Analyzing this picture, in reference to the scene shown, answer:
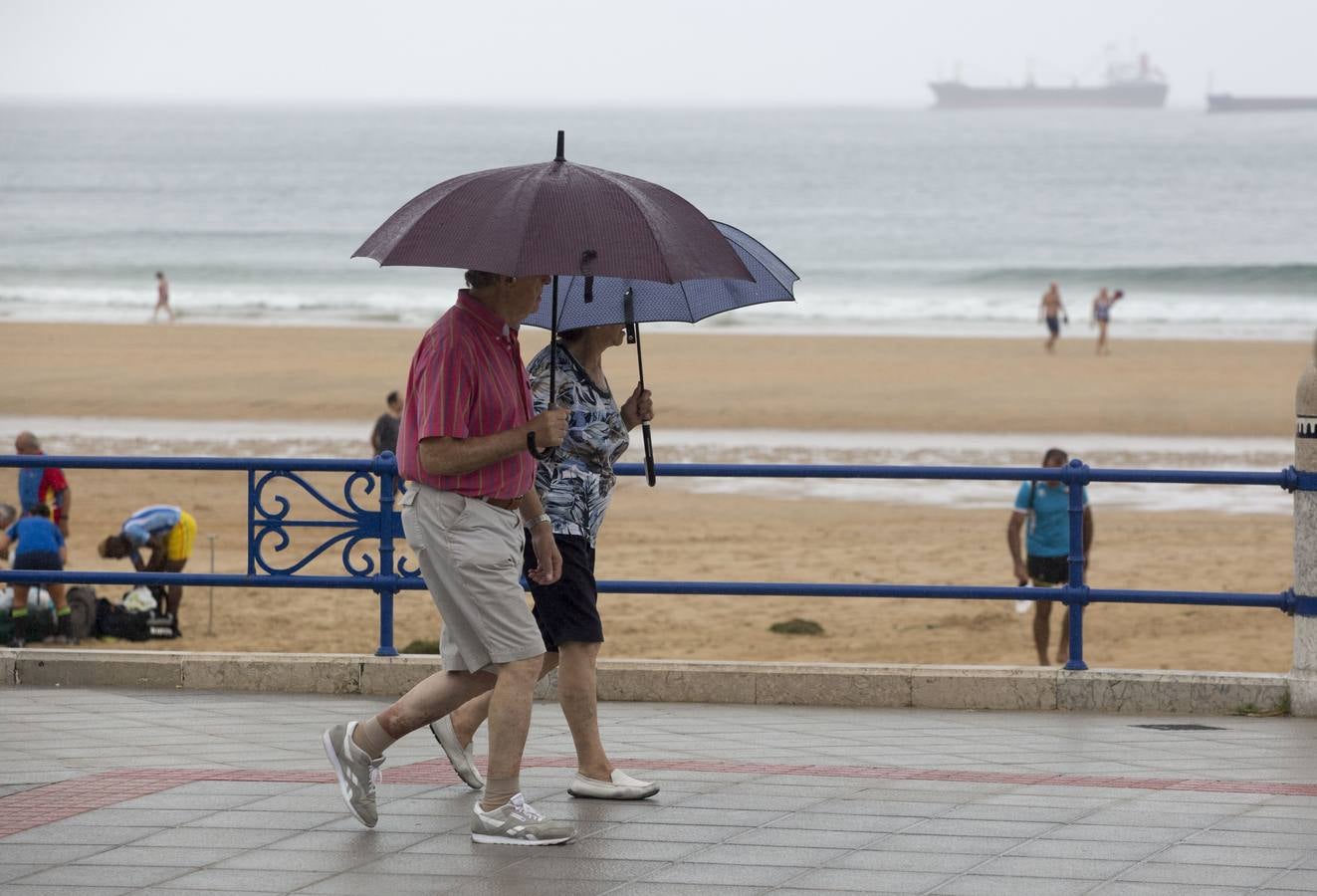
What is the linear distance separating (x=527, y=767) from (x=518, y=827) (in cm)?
122

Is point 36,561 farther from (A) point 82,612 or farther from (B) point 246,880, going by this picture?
(B) point 246,880

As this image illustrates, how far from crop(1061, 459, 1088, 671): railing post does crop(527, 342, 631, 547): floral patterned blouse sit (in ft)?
8.37

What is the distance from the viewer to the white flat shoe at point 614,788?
5.76m

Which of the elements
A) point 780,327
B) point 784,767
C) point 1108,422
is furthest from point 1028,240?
point 784,767

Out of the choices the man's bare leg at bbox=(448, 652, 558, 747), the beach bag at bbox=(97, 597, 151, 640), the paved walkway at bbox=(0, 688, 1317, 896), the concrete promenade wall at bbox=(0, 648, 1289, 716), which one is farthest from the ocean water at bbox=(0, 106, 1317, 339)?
the man's bare leg at bbox=(448, 652, 558, 747)

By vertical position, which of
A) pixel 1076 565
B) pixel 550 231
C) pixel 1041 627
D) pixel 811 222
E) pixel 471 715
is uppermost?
pixel 811 222

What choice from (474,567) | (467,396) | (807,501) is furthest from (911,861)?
Answer: (807,501)

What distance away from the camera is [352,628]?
496 inches

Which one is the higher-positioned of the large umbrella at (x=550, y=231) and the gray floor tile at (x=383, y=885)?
the large umbrella at (x=550, y=231)

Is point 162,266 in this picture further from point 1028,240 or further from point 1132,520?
point 1132,520

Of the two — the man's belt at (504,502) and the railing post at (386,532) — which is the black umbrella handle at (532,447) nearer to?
the man's belt at (504,502)

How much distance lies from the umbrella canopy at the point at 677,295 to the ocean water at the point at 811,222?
35493 millimetres

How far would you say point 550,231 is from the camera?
4980mm

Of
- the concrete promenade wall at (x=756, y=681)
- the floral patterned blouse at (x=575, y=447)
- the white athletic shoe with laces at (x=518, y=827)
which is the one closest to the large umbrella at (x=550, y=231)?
the floral patterned blouse at (x=575, y=447)
